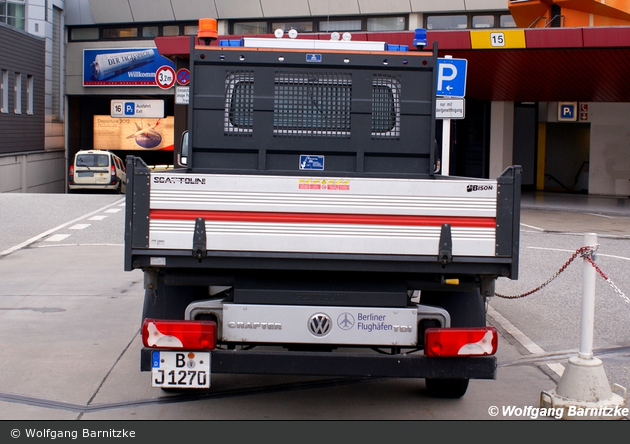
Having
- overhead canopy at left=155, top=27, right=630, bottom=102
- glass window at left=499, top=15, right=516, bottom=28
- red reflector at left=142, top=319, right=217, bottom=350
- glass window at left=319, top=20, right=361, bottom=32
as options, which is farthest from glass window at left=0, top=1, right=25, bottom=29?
red reflector at left=142, top=319, right=217, bottom=350

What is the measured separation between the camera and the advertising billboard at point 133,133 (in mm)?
40750

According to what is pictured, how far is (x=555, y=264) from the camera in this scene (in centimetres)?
1201

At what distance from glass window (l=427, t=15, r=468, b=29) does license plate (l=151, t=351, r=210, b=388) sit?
1125 inches

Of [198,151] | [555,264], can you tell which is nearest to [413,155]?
[198,151]

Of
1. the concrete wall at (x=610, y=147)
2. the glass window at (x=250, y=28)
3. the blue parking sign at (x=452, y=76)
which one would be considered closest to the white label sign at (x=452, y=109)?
the blue parking sign at (x=452, y=76)

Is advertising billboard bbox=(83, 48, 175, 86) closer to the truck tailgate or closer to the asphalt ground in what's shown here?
the asphalt ground

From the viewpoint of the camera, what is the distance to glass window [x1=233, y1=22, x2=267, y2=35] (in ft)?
113

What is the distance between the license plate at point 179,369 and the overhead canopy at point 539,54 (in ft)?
50.1

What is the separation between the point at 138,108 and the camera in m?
38.4

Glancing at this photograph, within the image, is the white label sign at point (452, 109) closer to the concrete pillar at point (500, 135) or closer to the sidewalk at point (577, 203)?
the sidewalk at point (577, 203)

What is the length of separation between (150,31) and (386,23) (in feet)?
37.7

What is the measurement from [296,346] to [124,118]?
123 feet

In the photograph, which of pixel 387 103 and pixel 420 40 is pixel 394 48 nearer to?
pixel 420 40

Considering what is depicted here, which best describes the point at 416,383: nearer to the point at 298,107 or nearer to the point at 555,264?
the point at 298,107
